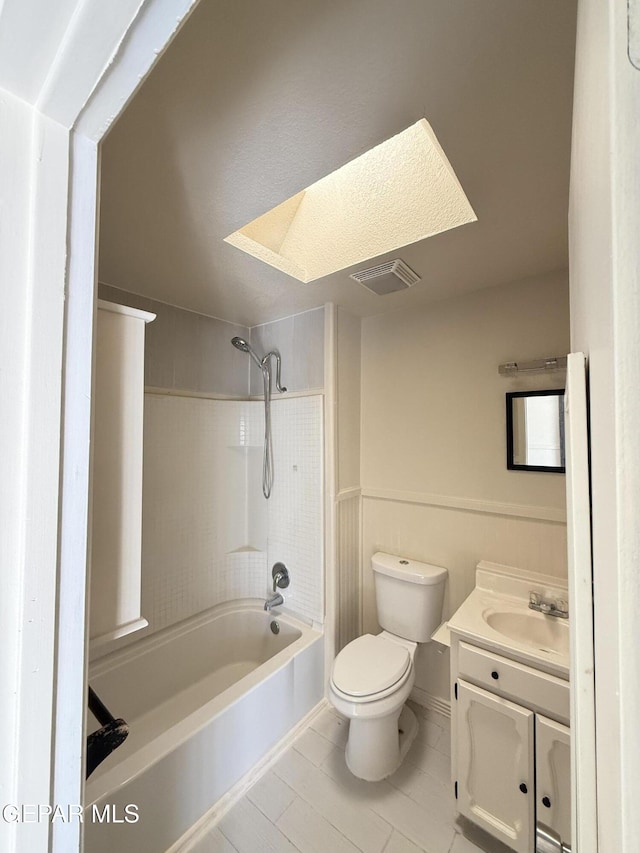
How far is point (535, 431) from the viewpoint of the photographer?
1.59 meters

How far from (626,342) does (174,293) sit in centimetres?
204

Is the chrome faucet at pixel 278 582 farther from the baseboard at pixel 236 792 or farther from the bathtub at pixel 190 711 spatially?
the baseboard at pixel 236 792

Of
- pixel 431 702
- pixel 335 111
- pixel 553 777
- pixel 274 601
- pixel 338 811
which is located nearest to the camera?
pixel 335 111

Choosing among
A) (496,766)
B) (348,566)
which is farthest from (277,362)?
(496,766)

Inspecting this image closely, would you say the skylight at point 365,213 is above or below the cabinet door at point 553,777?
above

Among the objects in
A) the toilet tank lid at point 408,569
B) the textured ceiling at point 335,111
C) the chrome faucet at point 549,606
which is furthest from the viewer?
the toilet tank lid at point 408,569

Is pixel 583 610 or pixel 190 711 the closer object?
pixel 583 610

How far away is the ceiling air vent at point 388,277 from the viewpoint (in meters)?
1.52

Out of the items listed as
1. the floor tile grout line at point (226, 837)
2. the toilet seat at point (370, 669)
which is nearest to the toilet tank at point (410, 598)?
the toilet seat at point (370, 669)

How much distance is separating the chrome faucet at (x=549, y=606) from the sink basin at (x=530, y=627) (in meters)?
0.02

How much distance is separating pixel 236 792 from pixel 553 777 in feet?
4.07

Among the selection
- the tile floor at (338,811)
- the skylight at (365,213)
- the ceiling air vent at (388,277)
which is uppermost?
the skylight at (365,213)

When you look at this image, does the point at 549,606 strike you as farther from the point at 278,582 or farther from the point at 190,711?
the point at 190,711

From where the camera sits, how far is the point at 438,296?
1.85 metres
